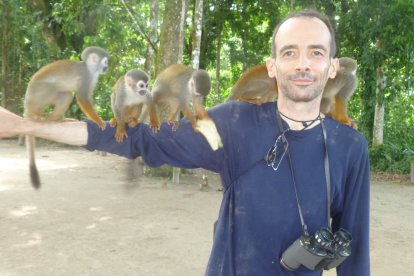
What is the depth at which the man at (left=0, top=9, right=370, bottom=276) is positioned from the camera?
1448 mm

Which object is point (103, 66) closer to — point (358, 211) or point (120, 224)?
point (358, 211)

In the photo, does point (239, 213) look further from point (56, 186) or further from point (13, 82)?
point (13, 82)

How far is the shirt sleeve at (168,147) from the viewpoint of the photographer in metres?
1.52

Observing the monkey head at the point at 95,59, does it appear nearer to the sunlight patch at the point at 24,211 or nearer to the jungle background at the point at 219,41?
the jungle background at the point at 219,41

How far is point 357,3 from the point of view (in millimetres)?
9062

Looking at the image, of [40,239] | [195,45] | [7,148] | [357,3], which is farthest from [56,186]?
[357,3]

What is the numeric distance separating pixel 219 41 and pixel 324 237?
10.2m

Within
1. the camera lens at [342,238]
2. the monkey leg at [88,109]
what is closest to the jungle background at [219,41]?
the monkey leg at [88,109]

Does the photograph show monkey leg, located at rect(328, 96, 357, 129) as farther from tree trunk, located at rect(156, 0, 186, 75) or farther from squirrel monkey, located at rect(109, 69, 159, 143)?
tree trunk, located at rect(156, 0, 186, 75)

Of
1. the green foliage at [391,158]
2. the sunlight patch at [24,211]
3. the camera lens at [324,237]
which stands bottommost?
the sunlight patch at [24,211]

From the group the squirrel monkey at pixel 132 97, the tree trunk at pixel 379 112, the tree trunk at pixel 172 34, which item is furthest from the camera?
the tree trunk at pixel 379 112

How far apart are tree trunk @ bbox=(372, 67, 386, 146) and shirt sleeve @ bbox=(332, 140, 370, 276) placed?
8092 mm

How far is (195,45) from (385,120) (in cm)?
646

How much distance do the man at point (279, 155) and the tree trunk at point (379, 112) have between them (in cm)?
→ 815
